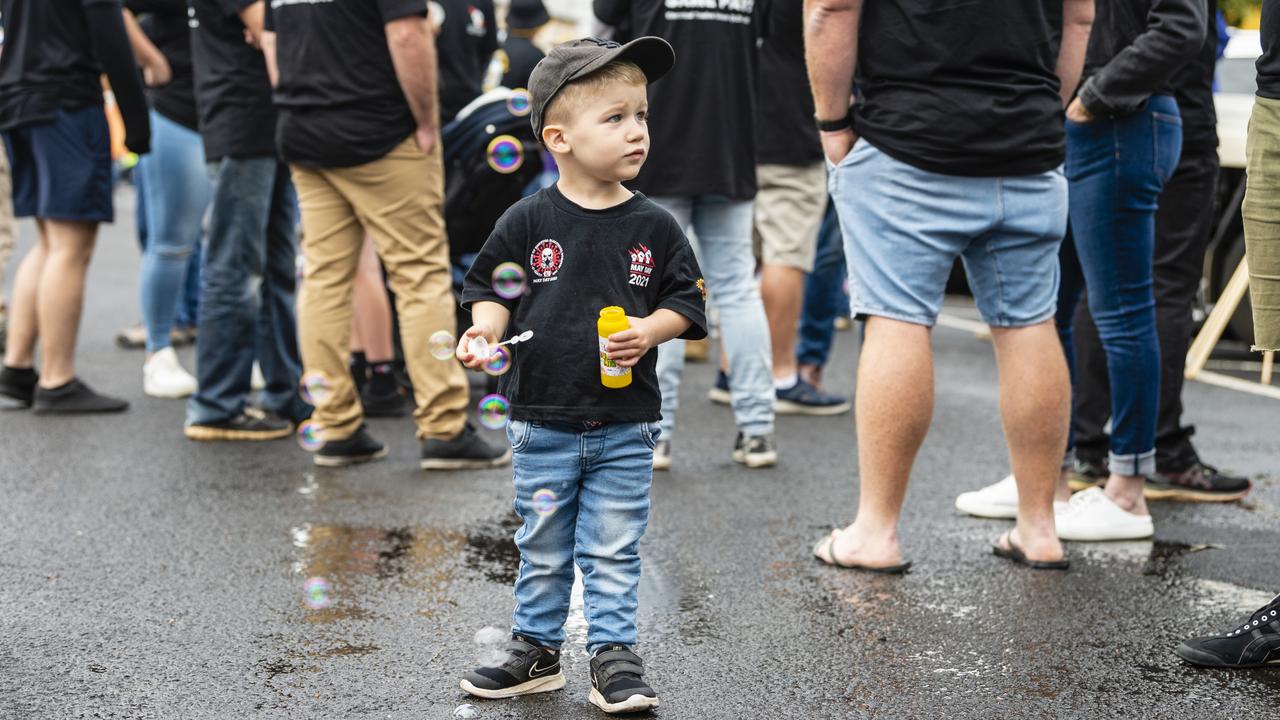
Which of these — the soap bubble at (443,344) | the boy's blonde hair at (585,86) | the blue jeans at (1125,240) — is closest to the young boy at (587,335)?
the boy's blonde hair at (585,86)

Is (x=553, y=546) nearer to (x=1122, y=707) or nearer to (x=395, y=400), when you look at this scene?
(x=1122, y=707)

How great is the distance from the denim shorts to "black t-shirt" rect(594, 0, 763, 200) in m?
1.36

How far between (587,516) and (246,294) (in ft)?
11.1

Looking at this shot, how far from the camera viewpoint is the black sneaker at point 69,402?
6566 millimetres

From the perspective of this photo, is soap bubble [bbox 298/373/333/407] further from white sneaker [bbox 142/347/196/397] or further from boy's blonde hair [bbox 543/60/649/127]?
boy's blonde hair [bbox 543/60/649/127]

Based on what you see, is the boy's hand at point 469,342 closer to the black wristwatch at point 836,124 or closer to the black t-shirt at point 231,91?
the black wristwatch at point 836,124

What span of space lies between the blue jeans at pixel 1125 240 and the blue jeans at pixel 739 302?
1409 mm

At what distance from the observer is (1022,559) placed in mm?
4266

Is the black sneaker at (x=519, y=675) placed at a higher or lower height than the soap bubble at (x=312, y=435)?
higher

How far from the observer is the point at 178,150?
6840mm

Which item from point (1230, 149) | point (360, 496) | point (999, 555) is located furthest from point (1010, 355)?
point (1230, 149)

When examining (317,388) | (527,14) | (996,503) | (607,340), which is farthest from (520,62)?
(607,340)

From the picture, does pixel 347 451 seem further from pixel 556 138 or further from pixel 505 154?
pixel 556 138

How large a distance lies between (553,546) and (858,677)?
0.75m
